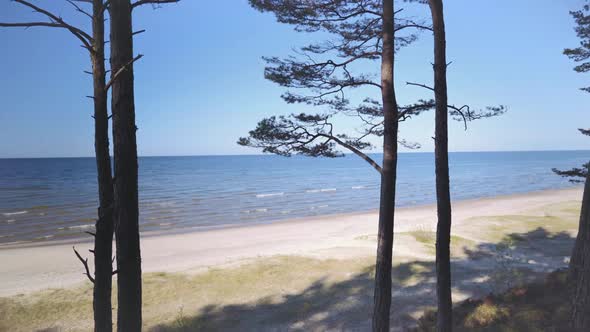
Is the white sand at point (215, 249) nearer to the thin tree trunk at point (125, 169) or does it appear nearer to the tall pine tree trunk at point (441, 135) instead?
the tall pine tree trunk at point (441, 135)

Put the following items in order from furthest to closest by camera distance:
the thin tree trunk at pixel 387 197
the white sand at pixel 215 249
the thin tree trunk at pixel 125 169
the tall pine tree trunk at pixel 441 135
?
the white sand at pixel 215 249 < the thin tree trunk at pixel 387 197 < the tall pine tree trunk at pixel 441 135 < the thin tree trunk at pixel 125 169

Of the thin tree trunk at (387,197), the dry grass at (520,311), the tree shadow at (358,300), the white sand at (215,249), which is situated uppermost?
the thin tree trunk at (387,197)

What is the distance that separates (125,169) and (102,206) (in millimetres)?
497

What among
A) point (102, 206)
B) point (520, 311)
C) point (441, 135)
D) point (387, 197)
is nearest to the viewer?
point (102, 206)

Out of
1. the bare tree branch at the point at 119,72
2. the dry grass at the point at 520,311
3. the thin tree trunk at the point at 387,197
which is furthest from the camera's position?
the dry grass at the point at 520,311

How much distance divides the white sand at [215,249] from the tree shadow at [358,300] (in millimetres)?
2902

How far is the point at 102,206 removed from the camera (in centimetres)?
302

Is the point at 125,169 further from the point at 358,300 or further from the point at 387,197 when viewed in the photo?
the point at 358,300

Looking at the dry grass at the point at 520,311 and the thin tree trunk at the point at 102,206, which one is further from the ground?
the thin tree trunk at the point at 102,206

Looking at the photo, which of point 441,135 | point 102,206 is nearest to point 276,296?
point 441,135

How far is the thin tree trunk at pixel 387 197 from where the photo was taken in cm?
601

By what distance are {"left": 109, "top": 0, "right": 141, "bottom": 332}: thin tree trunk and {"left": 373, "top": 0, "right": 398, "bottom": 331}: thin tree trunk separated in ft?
12.6

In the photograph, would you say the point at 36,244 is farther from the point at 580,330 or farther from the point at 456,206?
the point at 456,206

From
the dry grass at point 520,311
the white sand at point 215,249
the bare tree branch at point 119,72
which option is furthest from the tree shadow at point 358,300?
the bare tree branch at point 119,72
